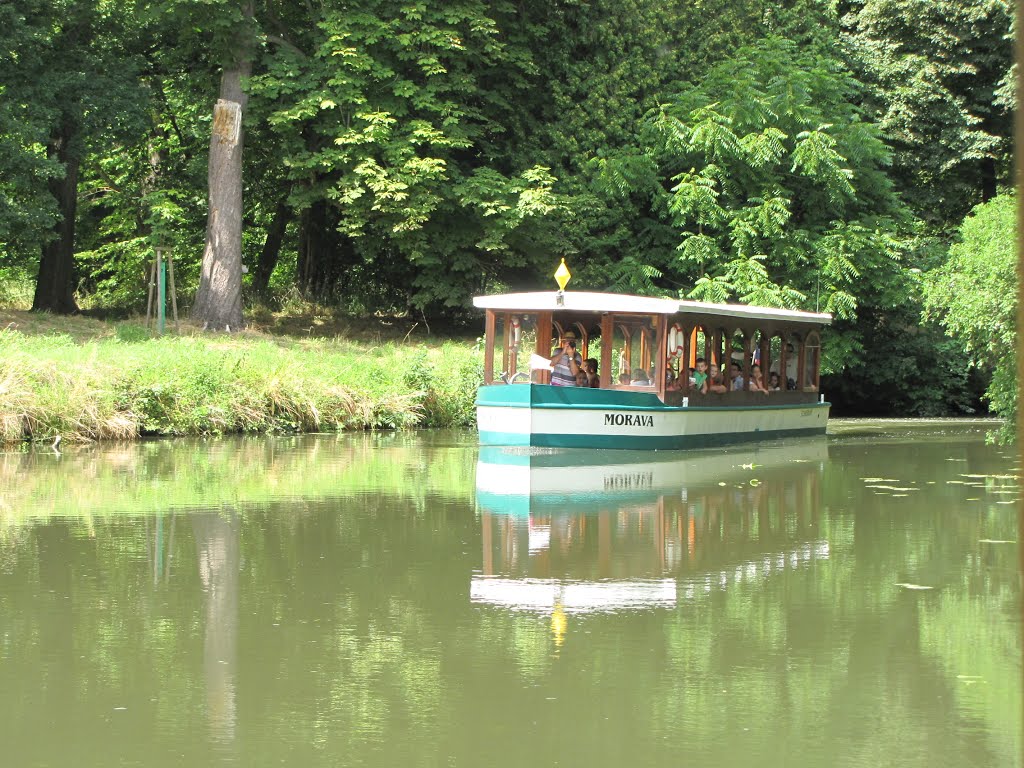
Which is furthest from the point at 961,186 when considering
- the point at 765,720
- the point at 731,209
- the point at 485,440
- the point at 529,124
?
the point at 765,720

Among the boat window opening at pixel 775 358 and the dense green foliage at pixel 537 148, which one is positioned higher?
the dense green foliage at pixel 537 148

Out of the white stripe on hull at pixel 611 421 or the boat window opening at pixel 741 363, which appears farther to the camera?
the boat window opening at pixel 741 363

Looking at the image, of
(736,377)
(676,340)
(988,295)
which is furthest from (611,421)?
(988,295)

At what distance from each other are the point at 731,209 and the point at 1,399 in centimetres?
1809

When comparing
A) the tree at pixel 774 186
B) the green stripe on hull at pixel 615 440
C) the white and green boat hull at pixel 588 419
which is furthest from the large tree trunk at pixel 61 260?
the green stripe on hull at pixel 615 440

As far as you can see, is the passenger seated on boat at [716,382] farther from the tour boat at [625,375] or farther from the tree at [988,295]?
the tree at [988,295]

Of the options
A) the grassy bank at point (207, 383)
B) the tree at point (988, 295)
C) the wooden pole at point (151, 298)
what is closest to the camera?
the tree at point (988, 295)

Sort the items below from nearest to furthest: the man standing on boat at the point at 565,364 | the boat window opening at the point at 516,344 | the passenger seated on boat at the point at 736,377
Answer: the man standing on boat at the point at 565,364 < the boat window opening at the point at 516,344 < the passenger seated on boat at the point at 736,377

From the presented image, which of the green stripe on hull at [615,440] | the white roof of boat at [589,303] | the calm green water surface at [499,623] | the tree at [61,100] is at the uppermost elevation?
the tree at [61,100]

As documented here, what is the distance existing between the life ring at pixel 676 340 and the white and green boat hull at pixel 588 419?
3.15ft

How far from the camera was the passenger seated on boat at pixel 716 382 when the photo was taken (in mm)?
24266

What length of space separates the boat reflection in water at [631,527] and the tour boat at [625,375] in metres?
0.64

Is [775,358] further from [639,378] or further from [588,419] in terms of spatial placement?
[588,419]

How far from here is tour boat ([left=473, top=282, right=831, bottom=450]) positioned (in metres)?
21.2
